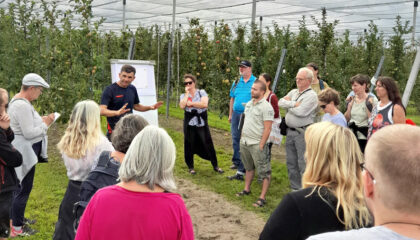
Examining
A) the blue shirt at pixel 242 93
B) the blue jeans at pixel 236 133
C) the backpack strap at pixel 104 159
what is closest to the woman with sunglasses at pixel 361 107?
the blue shirt at pixel 242 93

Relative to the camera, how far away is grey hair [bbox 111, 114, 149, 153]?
2506mm

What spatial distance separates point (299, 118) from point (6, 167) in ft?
11.0

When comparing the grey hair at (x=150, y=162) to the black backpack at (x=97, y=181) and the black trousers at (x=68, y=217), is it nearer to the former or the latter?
the black backpack at (x=97, y=181)

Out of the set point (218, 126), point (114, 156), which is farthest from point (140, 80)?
point (114, 156)

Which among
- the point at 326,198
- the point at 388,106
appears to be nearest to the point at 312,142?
the point at 326,198

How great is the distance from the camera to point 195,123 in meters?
6.52

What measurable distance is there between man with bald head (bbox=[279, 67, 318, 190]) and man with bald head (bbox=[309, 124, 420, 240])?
3811 mm

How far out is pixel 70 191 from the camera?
10.4ft

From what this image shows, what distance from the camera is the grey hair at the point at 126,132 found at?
2506mm

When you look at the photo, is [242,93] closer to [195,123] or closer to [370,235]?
[195,123]

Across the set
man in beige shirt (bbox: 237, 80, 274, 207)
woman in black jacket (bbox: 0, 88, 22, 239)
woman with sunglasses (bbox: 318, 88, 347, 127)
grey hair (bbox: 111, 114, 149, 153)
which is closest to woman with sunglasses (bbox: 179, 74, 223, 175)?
man in beige shirt (bbox: 237, 80, 274, 207)

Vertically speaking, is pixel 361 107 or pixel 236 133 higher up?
pixel 361 107

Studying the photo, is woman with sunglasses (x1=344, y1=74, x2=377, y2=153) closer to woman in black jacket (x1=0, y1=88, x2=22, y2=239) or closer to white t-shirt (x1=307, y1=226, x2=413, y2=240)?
woman in black jacket (x1=0, y1=88, x2=22, y2=239)

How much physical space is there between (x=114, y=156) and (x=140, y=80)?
5567mm
